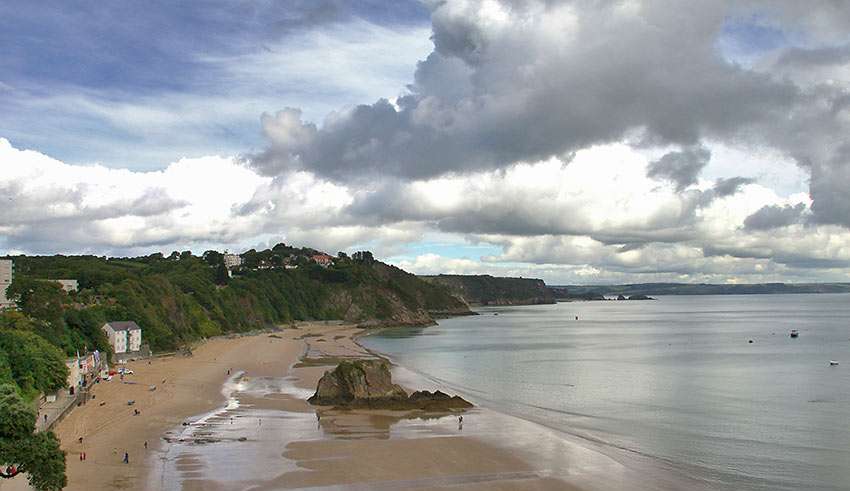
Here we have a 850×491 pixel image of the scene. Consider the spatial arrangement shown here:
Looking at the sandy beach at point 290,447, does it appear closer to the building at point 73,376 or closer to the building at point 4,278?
the building at point 73,376

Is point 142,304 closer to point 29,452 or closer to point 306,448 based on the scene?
point 306,448

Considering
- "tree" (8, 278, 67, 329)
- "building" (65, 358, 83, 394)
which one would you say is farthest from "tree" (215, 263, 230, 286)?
"building" (65, 358, 83, 394)

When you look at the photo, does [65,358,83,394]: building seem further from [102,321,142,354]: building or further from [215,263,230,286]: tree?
[215,263,230,286]: tree

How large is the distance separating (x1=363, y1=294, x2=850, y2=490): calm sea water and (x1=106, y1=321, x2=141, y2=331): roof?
37.0 m

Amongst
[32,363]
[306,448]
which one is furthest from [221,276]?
[306,448]

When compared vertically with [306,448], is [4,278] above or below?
above

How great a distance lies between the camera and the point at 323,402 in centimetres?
6244

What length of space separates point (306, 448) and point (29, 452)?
19920mm

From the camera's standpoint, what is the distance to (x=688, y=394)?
70.4 metres

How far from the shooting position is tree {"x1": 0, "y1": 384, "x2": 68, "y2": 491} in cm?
2827

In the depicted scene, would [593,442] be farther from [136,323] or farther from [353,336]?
[353,336]

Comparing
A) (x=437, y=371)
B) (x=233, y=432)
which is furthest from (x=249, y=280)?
(x=233, y=432)

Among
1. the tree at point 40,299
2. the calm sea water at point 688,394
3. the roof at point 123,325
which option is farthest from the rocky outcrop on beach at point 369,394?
the roof at point 123,325

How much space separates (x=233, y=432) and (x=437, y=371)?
44.2m
